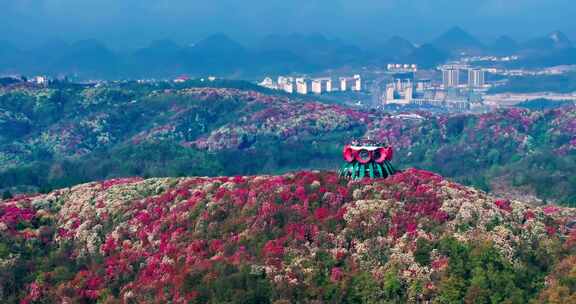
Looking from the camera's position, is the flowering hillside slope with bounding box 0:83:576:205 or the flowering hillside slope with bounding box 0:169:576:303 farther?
the flowering hillside slope with bounding box 0:83:576:205

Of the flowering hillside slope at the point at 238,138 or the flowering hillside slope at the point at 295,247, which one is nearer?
the flowering hillside slope at the point at 295,247

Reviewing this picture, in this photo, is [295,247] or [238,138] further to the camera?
[238,138]

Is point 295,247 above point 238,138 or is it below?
above

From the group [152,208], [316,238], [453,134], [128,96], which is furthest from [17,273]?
[128,96]
